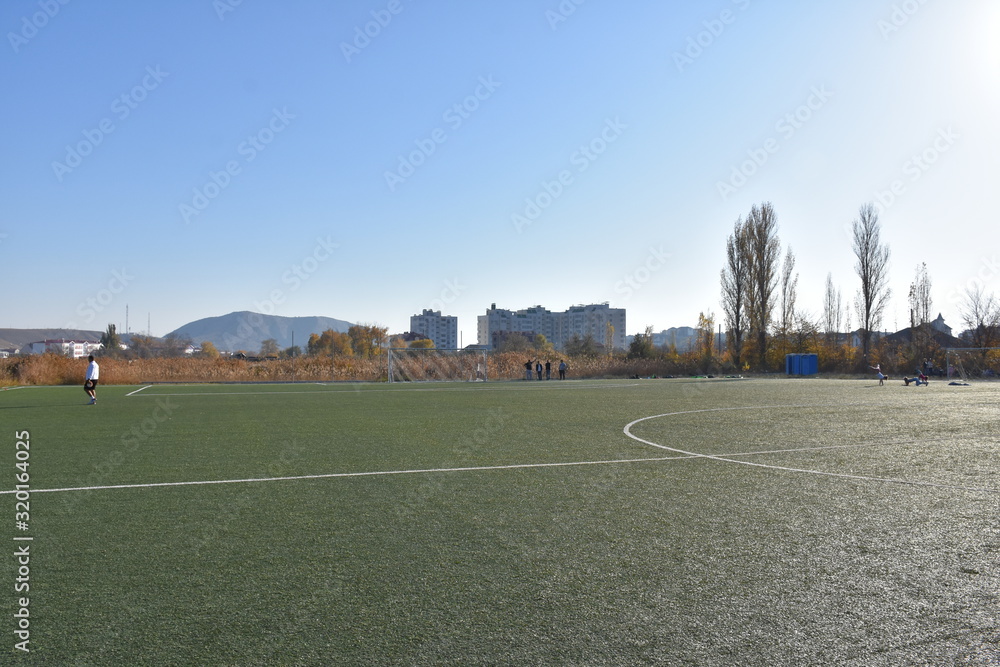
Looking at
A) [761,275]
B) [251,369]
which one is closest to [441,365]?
[251,369]

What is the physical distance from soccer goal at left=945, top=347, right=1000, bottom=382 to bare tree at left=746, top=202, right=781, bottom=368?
12.0 metres

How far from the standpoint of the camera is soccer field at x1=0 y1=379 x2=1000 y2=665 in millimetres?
3441

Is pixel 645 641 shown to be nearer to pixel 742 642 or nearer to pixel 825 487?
pixel 742 642

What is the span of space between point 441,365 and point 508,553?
3826cm

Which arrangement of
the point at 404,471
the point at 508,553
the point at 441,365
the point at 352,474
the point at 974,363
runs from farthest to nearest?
the point at 441,365, the point at 974,363, the point at 404,471, the point at 352,474, the point at 508,553

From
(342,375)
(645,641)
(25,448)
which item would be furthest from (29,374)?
(645,641)

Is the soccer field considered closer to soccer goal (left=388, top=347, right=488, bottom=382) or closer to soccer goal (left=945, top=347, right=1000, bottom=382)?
soccer goal (left=388, top=347, right=488, bottom=382)

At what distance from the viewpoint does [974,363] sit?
138 feet

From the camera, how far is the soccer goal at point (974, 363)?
135 feet

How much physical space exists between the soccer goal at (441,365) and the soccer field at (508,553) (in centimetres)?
3026

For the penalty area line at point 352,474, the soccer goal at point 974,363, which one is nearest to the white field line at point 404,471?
the penalty area line at point 352,474

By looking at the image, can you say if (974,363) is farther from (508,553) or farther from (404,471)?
(508,553)

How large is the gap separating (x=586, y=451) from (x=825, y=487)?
11.9 feet

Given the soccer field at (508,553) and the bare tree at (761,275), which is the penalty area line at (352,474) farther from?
the bare tree at (761,275)
